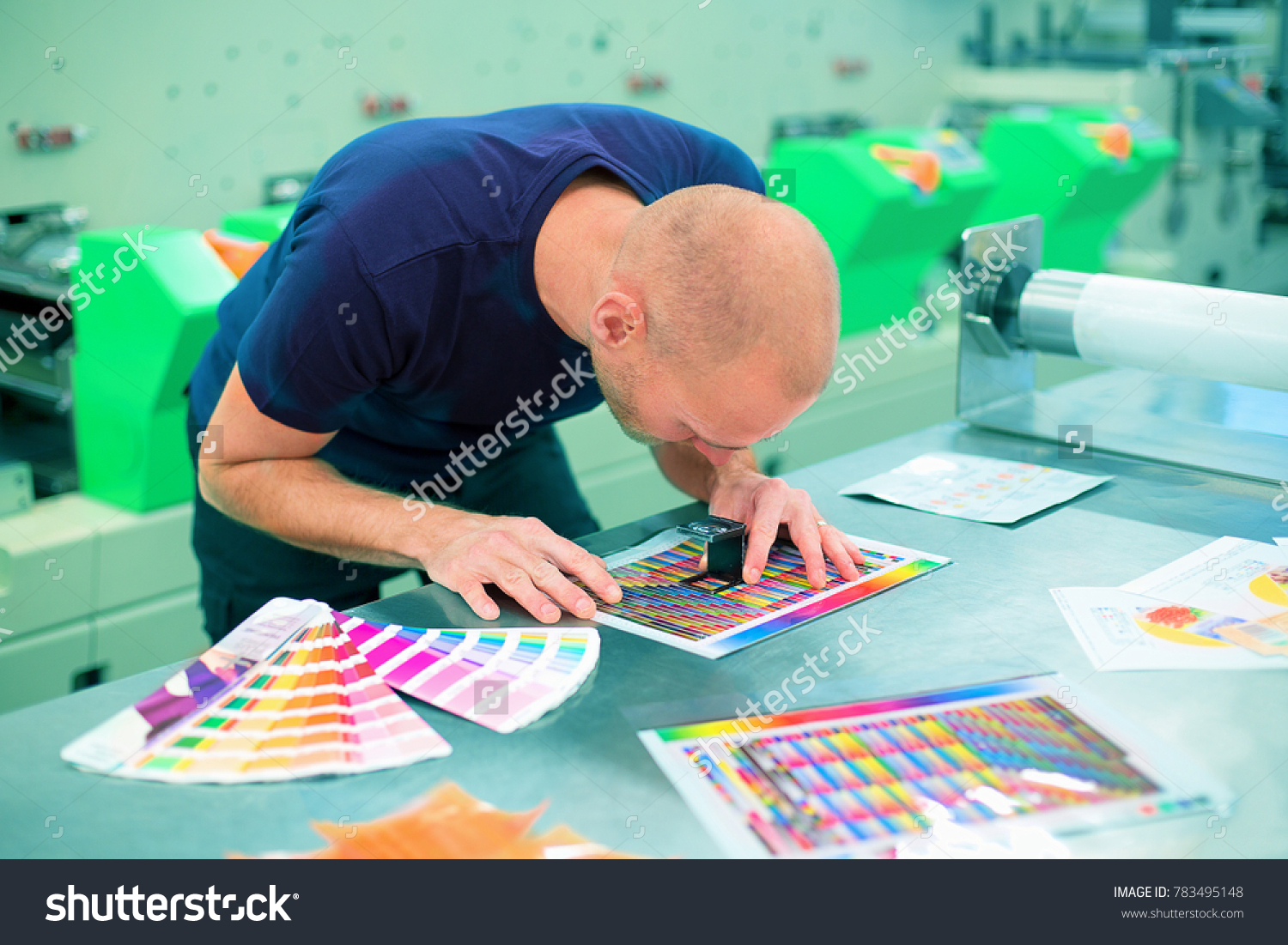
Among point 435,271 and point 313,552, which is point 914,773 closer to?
point 435,271

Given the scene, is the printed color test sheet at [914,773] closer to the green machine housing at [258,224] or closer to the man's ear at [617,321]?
the man's ear at [617,321]

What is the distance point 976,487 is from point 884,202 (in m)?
1.35

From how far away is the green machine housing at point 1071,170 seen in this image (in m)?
3.35

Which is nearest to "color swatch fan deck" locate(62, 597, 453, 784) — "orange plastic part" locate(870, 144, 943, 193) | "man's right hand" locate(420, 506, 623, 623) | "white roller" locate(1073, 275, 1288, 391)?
"man's right hand" locate(420, 506, 623, 623)

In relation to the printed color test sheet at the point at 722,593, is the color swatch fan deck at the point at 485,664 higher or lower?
higher

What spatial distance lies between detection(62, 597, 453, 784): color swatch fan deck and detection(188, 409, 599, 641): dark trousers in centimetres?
55

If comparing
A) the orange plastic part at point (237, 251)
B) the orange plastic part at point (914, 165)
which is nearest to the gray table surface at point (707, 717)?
the orange plastic part at point (237, 251)

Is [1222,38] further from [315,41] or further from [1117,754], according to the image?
[1117,754]

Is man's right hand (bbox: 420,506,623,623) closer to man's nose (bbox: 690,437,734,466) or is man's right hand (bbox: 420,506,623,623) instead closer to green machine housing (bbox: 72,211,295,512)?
man's nose (bbox: 690,437,734,466)

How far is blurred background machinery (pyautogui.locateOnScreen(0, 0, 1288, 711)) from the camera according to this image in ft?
6.44

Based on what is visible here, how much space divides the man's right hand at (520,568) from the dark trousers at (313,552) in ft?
1.40

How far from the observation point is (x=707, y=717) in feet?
3.27
